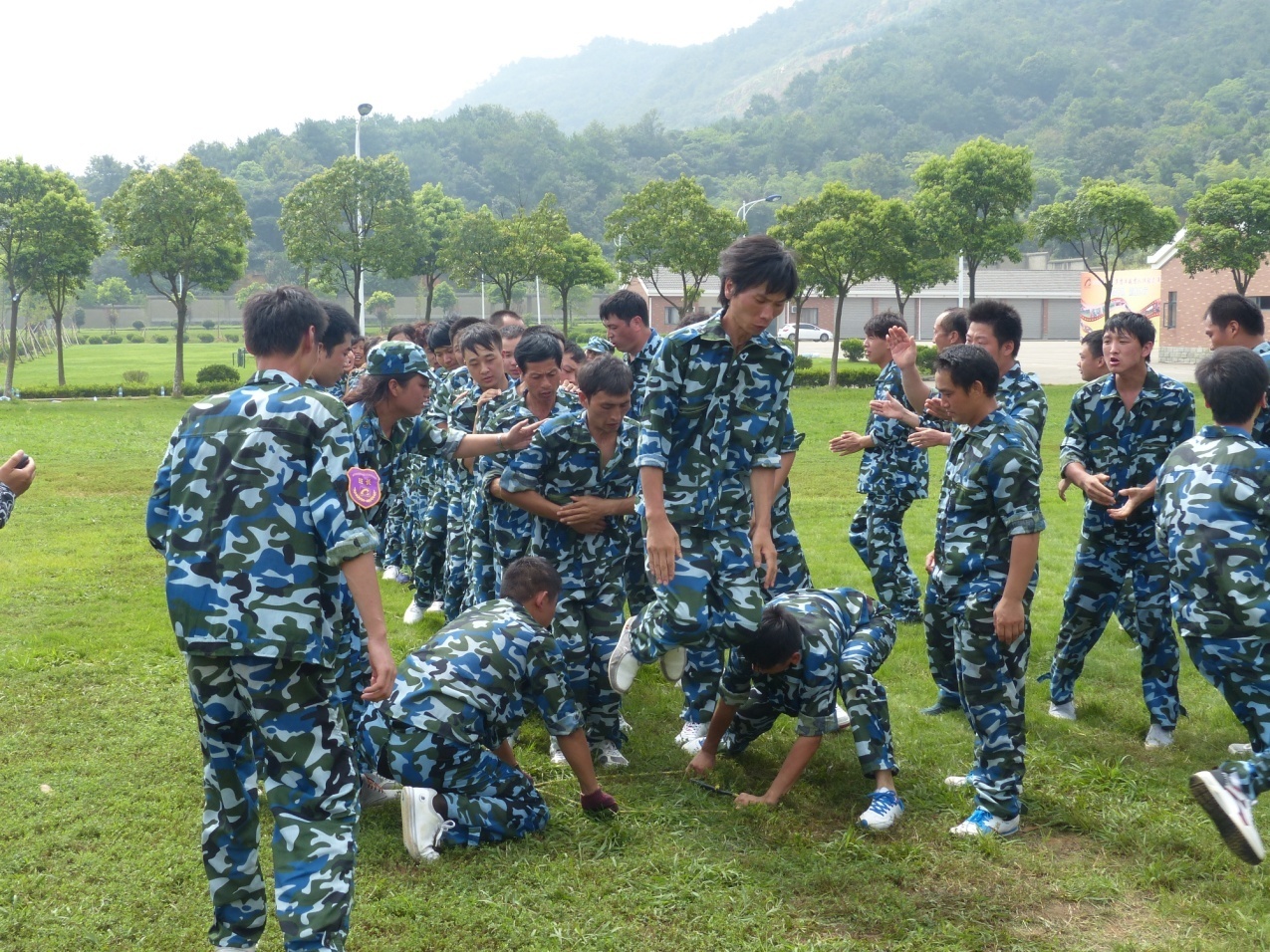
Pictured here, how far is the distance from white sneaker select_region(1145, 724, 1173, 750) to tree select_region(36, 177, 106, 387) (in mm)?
31811

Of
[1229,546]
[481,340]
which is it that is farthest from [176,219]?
[1229,546]

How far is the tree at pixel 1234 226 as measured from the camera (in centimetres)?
3219

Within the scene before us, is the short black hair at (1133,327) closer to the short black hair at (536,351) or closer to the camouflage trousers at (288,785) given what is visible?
the short black hair at (536,351)

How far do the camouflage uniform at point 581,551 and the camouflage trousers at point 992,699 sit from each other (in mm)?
1624

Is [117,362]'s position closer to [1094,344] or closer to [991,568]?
[1094,344]

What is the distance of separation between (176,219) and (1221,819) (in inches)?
1280

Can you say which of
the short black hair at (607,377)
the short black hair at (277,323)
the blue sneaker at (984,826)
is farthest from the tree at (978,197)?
the short black hair at (277,323)

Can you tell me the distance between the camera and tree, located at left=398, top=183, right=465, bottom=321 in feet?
119

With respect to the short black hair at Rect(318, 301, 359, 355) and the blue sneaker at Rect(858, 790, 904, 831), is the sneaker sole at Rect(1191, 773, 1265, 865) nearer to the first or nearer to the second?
the blue sneaker at Rect(858, 790, 904, 831)

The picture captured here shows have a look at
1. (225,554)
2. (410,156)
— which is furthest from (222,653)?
(410,156)

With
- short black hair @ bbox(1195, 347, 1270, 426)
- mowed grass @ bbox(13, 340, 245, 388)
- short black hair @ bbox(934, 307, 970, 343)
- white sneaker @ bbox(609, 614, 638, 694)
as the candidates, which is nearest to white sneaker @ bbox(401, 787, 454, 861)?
white sneaker @ bbox(609, 614, 638, 694)

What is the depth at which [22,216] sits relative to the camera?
101 ft

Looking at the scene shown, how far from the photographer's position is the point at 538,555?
5.36 m

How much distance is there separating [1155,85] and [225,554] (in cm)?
15499
